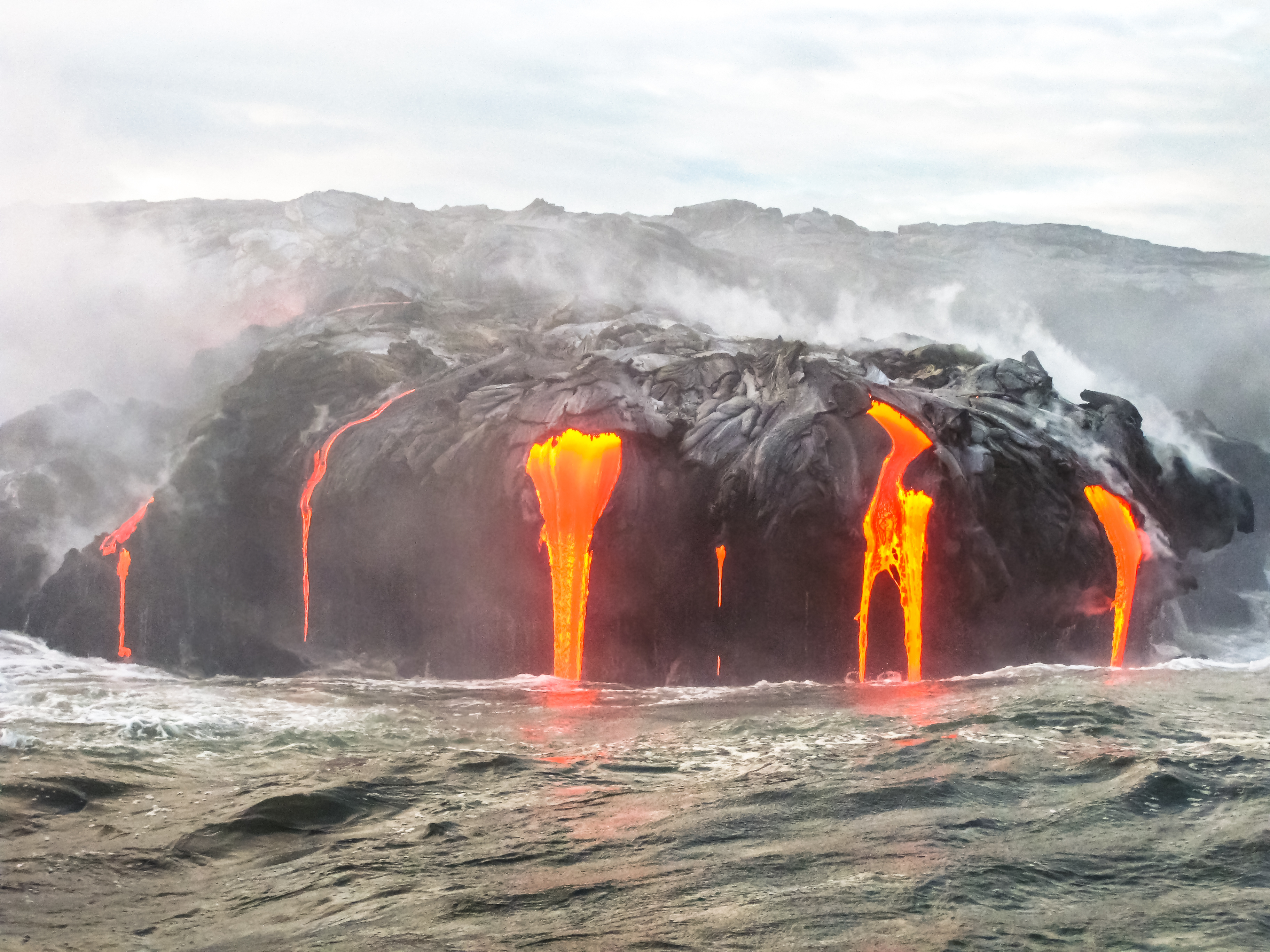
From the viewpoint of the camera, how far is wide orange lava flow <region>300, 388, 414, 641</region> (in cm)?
2850

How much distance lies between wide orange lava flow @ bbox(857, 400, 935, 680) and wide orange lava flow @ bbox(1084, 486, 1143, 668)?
4.15 m

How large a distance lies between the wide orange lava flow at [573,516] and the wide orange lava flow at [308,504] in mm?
5247

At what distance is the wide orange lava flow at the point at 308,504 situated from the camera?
28500 mm

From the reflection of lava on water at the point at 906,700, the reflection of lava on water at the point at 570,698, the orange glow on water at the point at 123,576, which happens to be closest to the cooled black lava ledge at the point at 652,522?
the orange glow on water at the point at 123,576

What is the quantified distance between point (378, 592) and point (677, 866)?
57.5 ft

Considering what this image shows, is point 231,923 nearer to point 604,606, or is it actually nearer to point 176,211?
point 604,606

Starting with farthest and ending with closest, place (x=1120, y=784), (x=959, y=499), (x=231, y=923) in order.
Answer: (x=959, y=499) < (x=1120, y=784) < (x=231, y=923)

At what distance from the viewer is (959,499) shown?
25.6m

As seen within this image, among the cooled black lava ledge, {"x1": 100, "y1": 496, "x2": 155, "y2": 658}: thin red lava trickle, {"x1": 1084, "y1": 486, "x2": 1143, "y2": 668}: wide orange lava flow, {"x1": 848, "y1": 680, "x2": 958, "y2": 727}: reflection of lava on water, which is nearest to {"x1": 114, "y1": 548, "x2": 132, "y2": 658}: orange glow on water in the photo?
{"x1": 100, "y1": 496, "x2": 155, "y2": 658}: thin red lava trickle

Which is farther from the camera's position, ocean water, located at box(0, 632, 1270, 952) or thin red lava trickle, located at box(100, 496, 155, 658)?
thin red lava trickle, located at box(100, 496, 155, 658)

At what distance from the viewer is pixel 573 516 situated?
2617cm

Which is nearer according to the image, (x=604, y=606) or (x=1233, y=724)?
(x=1233, y=724)

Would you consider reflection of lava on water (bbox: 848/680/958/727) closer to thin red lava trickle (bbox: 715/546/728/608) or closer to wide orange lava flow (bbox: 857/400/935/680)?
wide orange lava flow (bbox: 857/400/935/680)

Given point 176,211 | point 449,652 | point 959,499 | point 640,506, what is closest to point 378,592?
point 449,652
